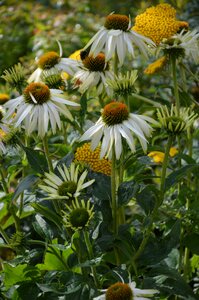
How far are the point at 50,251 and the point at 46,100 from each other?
0.97 ft

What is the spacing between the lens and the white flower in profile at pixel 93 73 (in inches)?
56.1

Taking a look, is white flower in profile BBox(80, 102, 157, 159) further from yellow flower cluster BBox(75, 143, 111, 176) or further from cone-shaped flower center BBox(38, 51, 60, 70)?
cone-shaped flower center BBox(38, 51, 60, 70)

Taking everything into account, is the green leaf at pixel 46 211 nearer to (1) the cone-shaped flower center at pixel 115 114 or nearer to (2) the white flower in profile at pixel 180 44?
(1) the cone-shaped flower center at pixel 115 114

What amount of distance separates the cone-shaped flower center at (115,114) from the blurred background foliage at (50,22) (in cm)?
185

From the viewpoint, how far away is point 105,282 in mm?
1312

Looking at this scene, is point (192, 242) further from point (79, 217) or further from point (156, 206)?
point (79, 217)

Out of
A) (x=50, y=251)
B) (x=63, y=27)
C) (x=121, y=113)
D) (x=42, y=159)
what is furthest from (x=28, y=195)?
(x=63, y=27)

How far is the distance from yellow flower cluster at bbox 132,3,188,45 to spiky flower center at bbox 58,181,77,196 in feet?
1.43

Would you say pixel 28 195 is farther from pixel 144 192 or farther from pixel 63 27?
pixel 63 27

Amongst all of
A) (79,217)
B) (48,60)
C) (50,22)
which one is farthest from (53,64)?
(50,22)

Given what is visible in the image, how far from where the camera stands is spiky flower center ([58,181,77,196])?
1116 mm

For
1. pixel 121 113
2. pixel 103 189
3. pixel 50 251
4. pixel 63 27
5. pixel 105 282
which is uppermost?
pixel 121 113

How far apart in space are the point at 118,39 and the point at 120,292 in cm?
55

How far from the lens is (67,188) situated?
1.12 meters
